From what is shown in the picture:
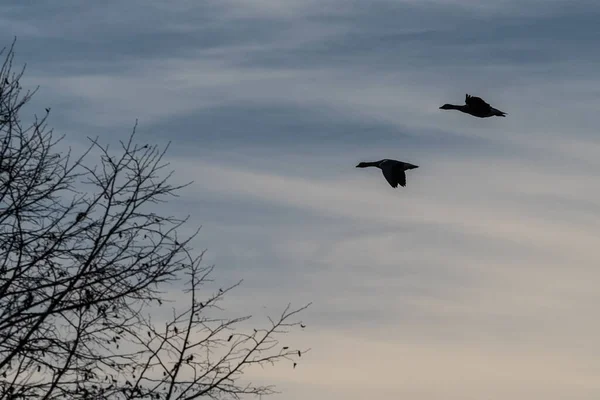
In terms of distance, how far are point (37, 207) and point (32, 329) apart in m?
1.91

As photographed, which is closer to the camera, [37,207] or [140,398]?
[140,398]

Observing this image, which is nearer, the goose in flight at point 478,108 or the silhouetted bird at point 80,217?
the silhouetted bird at point 80,217

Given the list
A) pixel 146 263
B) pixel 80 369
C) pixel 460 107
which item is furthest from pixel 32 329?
pixel 460 107

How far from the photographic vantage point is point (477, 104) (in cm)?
2039

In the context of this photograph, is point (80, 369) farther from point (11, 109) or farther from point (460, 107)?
point (460, 107)

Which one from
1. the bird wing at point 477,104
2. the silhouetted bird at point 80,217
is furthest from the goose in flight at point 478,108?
the silhouetted bird at point 80,217

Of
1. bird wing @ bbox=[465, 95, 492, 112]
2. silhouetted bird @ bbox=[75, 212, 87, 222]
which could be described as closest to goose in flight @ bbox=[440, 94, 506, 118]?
bird wing @ bbox=[465, 95, 492, 112]

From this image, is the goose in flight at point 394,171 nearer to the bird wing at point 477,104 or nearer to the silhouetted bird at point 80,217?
the bird wing at point 477,104

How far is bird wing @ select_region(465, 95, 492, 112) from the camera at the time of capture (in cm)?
2014

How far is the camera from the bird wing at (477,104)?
2014 cm

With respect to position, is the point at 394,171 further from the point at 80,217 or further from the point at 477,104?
the point at 80,217

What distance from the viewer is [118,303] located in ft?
41.4

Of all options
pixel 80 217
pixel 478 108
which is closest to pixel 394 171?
pixel 478 108

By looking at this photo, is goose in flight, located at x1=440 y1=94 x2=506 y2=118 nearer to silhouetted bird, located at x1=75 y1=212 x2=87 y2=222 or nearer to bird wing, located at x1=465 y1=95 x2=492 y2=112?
bird wing, located at x1=465 y1=95 x2=492 y2=112
